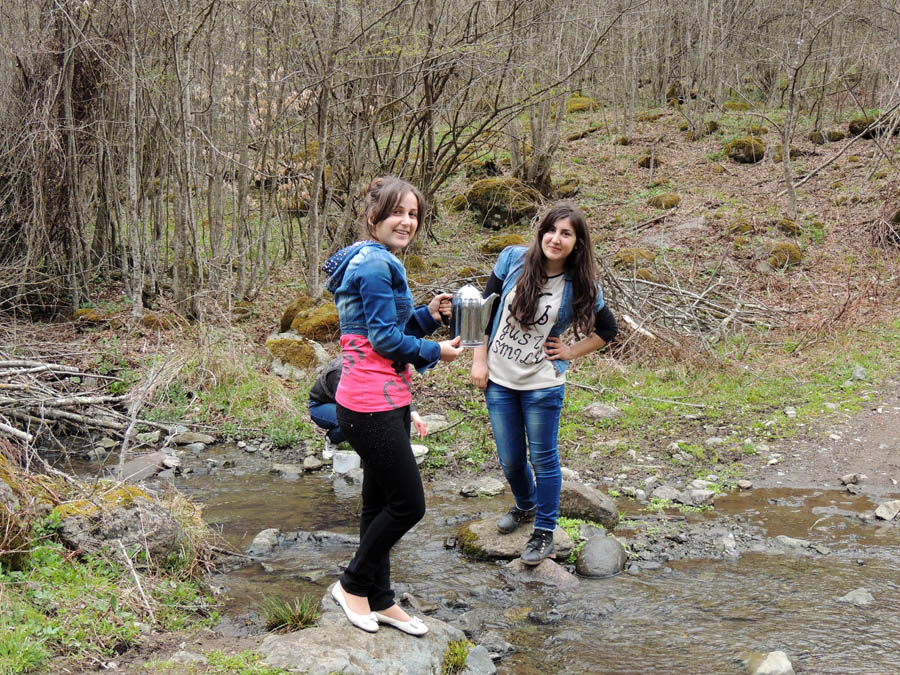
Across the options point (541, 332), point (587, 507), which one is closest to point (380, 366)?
point (541, 332)

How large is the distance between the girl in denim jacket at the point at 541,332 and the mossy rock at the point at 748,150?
56.2 ft

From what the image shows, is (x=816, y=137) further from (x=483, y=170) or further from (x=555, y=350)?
(x=555, y=350)

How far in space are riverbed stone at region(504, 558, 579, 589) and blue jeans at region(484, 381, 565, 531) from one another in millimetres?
231

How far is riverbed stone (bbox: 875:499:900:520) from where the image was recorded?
515cm

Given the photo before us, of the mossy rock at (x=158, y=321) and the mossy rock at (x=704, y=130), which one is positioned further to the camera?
the mossy rock at (x=704, y=130)

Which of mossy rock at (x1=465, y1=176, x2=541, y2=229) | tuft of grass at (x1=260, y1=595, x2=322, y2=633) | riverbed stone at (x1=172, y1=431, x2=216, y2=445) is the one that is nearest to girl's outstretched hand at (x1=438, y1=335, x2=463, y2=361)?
tuft of grass at (x1=260, y1=595, x2=322, y2=633)

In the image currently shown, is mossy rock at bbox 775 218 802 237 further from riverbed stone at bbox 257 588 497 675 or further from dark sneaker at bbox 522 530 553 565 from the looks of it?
riverbed stone at bbox 257 588 497 675

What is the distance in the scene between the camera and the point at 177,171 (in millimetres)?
10375

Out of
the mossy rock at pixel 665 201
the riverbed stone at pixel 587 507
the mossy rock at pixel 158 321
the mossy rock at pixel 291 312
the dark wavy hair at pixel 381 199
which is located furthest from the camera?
the mossy rock at pixel 665 201

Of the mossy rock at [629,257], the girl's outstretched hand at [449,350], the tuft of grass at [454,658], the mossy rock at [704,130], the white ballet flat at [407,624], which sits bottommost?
the tuft of grass at [454,658]

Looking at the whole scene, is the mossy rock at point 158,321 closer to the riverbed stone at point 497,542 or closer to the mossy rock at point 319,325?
the mossy rock at point 319,325

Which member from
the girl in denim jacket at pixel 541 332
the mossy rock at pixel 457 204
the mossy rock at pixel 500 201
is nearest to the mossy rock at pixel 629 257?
the mossy rock at pixel 500 201

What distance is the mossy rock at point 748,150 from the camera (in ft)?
63.2

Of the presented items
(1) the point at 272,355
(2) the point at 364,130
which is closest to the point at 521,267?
(1) the point at 272,355
